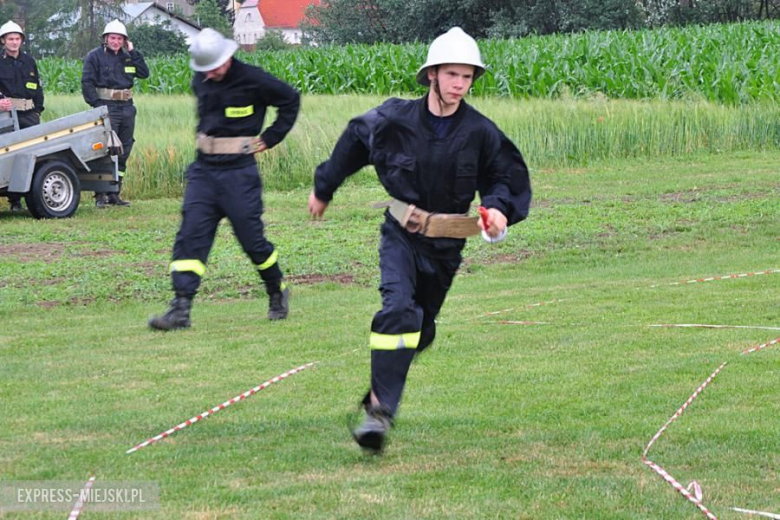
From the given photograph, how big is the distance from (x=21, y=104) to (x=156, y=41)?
152 ft

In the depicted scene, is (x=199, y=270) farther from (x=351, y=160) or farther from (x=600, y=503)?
(x=600, y=503)

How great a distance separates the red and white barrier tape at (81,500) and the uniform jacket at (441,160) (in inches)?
70.7

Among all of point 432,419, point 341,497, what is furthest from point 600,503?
point 432,419

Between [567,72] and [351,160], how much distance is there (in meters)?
22.4

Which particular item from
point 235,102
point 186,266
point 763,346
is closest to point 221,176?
point 235,102

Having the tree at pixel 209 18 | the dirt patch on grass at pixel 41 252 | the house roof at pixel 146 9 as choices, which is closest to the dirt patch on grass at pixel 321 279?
the dirt patch on grass at pixel 41 252

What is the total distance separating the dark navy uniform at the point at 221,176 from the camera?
7.80 meters

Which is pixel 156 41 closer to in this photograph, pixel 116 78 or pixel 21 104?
pixel 116 78

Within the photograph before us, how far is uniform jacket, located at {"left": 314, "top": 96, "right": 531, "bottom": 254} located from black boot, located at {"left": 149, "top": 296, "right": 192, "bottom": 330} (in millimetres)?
2547

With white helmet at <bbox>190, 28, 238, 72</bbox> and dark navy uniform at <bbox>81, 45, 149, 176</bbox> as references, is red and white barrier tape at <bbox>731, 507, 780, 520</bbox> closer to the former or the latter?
white helmet at <bbox>190, 28, 238, 72</bbox>

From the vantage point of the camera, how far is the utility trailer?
585 inches

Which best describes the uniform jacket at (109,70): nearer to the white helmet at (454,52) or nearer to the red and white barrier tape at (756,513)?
the white helmet at (454,52)

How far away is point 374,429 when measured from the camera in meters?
5.18

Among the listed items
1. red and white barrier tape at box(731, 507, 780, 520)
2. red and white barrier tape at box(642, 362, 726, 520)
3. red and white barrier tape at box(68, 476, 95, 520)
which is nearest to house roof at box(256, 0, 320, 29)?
red and white barrier tape at box(642, 362, 726, 520)
